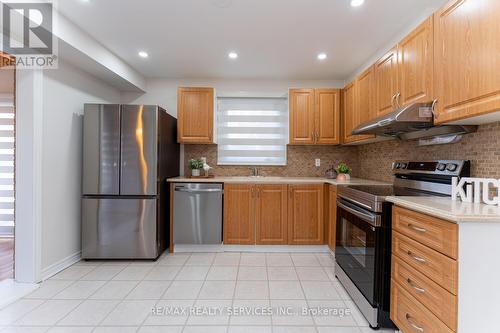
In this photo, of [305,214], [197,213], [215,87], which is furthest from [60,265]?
[215,87]

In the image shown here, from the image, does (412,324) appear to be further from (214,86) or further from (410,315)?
(214,86)

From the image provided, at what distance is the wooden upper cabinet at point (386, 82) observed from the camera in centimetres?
226

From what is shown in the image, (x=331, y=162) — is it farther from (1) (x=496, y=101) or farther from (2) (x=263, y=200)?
(1) (x=496, y=101)

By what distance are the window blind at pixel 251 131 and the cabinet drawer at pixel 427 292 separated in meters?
2.48

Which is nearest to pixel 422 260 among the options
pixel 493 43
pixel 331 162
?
pixel 493 43

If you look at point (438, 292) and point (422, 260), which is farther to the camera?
point (422, 260)

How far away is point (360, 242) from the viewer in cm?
206

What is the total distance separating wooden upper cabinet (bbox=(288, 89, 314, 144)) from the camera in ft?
11.8

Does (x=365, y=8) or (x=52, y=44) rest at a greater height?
(x=365, y=8)

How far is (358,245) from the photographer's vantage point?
82.6 inches

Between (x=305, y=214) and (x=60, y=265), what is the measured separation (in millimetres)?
2892

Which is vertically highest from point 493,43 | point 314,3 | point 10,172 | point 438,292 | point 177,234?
point 314,3

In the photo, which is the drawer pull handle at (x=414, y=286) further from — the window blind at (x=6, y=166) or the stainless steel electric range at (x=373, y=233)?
the window blind at (x=6, y=166)

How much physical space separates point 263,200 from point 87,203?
214 cm
